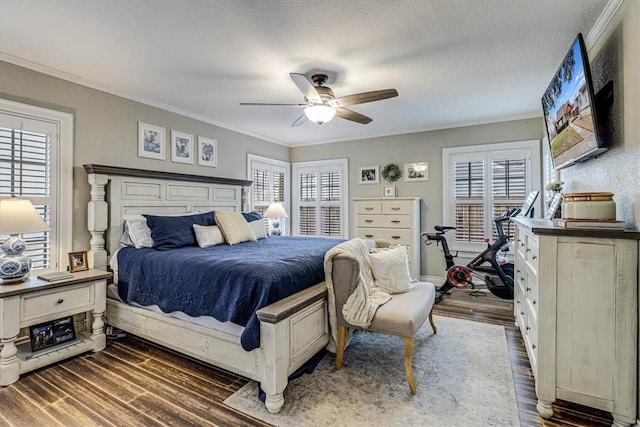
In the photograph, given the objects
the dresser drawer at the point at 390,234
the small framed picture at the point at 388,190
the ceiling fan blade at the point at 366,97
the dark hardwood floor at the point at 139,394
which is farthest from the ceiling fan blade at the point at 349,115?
the dark hardwood floor at the point at 139,394

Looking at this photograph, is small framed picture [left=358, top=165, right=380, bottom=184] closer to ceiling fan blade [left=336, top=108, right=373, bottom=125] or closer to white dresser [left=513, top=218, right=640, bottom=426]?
ceiling fan blade [left=336, top=108, right=373, bottom=125]

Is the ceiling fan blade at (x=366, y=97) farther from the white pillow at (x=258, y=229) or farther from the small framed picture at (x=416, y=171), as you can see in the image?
the small framed picture at (x=416, y=171)

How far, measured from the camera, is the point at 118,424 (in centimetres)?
185

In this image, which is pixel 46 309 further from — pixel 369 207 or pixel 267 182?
pixel 369 207

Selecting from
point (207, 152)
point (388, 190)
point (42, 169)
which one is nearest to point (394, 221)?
point (388, 190)

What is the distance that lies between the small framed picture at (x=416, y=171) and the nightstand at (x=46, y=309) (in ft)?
14.4

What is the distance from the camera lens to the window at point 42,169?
2758 millimetres

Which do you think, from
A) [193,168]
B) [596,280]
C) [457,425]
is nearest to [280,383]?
[457,425]

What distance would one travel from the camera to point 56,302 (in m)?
2.55

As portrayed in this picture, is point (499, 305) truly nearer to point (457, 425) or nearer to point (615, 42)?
point (457, 425)

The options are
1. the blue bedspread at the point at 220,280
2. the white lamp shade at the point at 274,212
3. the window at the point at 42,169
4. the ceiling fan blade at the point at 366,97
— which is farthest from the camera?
the white lamp shade at the point at 274,212

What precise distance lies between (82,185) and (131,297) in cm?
132

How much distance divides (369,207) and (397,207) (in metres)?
0.46

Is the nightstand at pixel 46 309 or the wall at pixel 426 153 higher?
the wall at pixel 426 153
